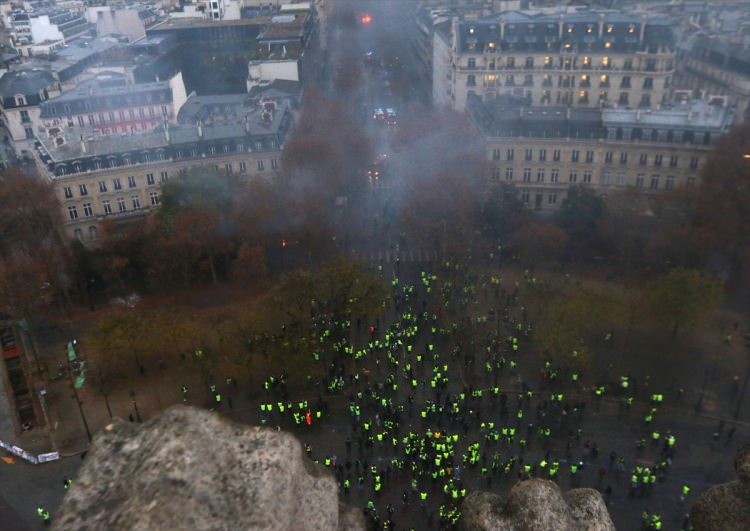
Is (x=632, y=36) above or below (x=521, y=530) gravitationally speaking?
above

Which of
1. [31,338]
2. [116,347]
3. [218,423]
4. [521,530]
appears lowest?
[31,338]

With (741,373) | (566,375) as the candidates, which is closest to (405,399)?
(566,375)

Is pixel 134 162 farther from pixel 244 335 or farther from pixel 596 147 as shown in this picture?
pixel 596 147

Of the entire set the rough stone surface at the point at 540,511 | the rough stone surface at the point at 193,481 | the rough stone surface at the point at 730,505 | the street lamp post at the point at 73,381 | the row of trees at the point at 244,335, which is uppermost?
the rough stone surface at the point at 193,481

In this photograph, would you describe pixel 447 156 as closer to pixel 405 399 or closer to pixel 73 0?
pixel 405 399

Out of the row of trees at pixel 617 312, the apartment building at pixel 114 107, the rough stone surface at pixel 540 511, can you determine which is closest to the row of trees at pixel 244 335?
the row of trees at pixel 617 312

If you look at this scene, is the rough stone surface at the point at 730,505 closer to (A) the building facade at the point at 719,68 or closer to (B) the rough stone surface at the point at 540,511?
(B) the rough stone surface at the point at 540,511

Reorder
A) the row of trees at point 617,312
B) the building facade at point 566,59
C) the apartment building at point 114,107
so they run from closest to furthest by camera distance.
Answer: the row of trees at point 617,312
the apartment building at point 114,107
the building facade at point 566,59
